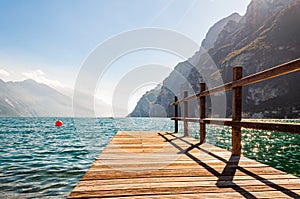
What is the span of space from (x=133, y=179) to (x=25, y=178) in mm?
4538

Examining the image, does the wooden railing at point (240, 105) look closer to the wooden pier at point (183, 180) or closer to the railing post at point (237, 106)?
the railing post at point (237, 106)

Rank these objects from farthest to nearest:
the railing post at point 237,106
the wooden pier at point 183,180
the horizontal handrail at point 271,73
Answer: the railing post at point 237,106
the horizontal handrail at point 271,73
the wooden pier at point 183,180

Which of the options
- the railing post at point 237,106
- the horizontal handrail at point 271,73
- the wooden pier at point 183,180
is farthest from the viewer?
the railing post at point 237,106

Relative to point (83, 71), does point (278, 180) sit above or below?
below

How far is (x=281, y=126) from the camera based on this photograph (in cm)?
257

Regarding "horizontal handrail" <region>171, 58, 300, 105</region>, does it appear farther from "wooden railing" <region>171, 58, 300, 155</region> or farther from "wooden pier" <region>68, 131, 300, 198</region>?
"wooden pier" <region>68, 131, 300, 198</region>

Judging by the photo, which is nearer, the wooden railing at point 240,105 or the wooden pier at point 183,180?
the wooden pier at point 183,180

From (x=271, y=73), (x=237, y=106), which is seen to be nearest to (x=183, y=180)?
(x=271, y=73)

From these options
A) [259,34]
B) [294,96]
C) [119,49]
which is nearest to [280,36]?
[259,34]

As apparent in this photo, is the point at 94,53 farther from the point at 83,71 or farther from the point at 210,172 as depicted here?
the point at 210,172

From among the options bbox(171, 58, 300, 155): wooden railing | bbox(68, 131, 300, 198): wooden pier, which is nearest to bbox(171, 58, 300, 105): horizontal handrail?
bbox(171, 58, 300, 155): wooden railing

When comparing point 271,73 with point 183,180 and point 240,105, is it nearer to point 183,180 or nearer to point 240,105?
point 240,105

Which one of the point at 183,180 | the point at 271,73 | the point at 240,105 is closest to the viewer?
the point at 183,180

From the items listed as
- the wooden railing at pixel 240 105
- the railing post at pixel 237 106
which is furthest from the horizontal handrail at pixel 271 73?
the railing post at pixel 237 106
